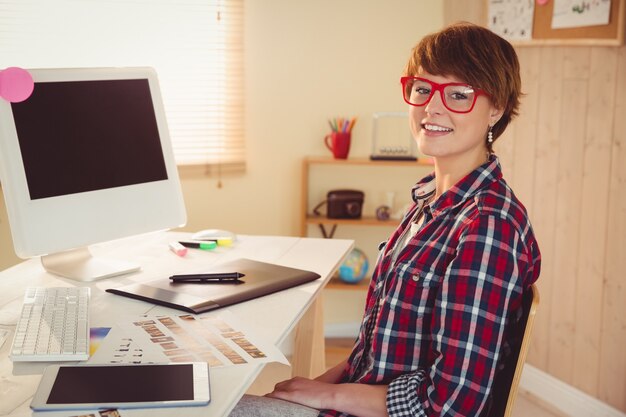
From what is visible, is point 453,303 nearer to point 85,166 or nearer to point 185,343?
point 185,343

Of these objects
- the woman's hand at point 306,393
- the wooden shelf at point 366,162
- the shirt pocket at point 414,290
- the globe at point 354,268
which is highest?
the shirt pocket at point 414,290

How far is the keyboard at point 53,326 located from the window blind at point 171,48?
1961 millimetres

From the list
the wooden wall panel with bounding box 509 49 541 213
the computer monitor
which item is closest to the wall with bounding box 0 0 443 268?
the wooden wall panel with bounding box 509 49 541 213

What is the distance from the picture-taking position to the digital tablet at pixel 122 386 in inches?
45.3

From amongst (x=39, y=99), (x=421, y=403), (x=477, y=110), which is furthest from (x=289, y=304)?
(x=39, y=99)

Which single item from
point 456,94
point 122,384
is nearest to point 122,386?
point 122,384

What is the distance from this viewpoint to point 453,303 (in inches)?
51.6

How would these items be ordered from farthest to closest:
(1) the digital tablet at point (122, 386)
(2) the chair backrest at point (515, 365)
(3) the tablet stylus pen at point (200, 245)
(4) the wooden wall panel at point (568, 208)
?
(4) the wooden wall panel at point (568, 208)
(3) the tablet stylus pen at point (200, 245)
(2) the chair backrest at point (515, 365)
(1) the digital tablet at point (122, 386)

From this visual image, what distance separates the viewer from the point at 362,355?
5.21ft

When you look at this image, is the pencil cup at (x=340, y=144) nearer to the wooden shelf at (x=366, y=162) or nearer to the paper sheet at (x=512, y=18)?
the wooden shelf at (x=366, y=162)

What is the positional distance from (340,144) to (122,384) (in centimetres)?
256

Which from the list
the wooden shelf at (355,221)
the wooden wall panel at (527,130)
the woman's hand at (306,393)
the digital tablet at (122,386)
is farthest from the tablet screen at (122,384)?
the wooden shelf at (355,221)

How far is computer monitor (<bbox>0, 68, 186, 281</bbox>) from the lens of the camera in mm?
1779

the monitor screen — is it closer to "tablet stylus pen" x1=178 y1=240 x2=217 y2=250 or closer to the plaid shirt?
"tablet stylus pen" x1=178 y1=240 x2=217 y2=250
